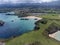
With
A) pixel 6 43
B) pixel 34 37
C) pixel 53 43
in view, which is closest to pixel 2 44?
pixel 6 43

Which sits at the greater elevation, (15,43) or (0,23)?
(15,43)

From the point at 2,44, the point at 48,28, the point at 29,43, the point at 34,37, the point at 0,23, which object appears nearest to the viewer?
the point at 29,43

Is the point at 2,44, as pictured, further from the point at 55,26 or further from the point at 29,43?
the point at 55,26

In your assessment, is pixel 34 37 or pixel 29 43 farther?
pixel 34 37

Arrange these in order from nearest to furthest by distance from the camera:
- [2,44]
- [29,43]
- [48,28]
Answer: [29,43] < [2,44] < [48,28]

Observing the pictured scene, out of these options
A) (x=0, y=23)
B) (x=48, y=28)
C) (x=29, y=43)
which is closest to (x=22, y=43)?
(x=29, y=43)

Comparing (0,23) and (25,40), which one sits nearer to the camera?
(25,40)

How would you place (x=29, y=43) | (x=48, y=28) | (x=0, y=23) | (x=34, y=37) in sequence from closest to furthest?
(x=29, y=43), (x=34, y=37), (x=48, y=28), (x=0, y=23)

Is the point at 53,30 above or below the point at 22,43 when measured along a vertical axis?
below

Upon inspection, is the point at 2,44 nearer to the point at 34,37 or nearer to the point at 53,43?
the point at 34,37
